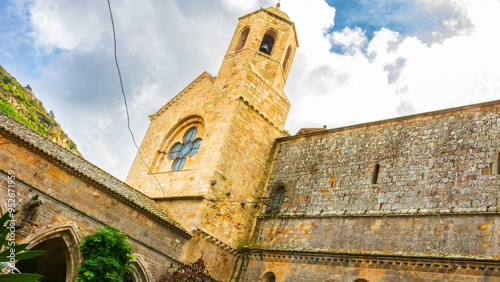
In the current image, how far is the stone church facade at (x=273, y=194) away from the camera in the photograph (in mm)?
11445

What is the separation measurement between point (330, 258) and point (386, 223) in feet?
6.69

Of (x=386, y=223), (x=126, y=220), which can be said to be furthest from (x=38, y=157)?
(x=386, y=223)

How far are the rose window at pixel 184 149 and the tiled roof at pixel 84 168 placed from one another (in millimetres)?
3612

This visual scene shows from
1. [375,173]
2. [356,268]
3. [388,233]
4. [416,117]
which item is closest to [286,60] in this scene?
[416,117]

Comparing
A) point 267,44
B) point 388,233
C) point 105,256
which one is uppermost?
point 267,44

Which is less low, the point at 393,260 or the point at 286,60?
the point at 286,60

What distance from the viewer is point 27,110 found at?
119ft

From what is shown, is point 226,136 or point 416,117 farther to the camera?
point 226,136

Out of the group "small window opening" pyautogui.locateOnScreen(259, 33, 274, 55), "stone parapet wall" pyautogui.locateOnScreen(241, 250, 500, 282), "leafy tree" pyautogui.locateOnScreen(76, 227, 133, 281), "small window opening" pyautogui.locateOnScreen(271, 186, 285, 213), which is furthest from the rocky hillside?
"stone parapet wall" pyautogui.locateOnScreen(241, 250, 500, 282)

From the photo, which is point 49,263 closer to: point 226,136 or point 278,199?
point 226,136

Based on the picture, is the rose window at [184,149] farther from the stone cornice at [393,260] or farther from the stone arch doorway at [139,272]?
the stone arch doorway at [139,272]

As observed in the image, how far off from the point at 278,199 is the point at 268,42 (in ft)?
29.1

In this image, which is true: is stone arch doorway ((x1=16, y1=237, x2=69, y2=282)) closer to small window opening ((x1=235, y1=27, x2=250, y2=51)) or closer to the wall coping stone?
the wall coping stone

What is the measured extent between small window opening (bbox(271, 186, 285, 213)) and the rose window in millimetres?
4190
